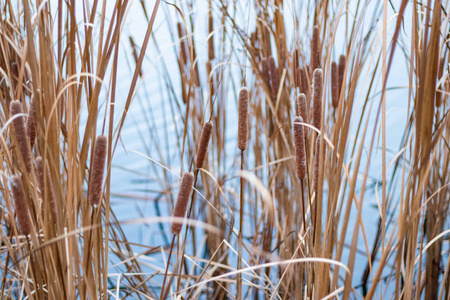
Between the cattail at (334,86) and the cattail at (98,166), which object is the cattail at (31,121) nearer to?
the cattail at (98,166)

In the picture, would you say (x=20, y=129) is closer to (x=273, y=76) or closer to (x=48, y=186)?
(x=48, y=186)

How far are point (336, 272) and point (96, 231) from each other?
12.1 inches

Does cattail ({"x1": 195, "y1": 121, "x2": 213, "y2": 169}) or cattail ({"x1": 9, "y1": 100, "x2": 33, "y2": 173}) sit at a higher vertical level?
cattail ({"x1": 9, "y1": 100, "x2": 33, "y2": 173})

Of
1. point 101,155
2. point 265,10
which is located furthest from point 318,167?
point 265,10

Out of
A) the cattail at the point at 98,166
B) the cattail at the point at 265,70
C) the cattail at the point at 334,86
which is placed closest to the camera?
the cattail at the point at 98,166

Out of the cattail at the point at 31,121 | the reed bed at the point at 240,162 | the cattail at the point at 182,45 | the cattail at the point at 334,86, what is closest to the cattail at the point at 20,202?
the reed bed at the point at 240,162

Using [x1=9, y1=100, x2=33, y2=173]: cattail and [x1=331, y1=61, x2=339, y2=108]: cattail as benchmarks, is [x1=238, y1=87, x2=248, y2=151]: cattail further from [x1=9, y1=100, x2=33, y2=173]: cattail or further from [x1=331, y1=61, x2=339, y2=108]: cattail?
[x1=331, y1=61, x2=339, y2=108]: cattail

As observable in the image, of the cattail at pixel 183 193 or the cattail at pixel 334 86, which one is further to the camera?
the cattail at pixel 334 86

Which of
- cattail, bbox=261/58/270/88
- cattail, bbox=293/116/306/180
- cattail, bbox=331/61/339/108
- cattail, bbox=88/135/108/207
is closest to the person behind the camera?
cattail, bbox=88/135/108/207

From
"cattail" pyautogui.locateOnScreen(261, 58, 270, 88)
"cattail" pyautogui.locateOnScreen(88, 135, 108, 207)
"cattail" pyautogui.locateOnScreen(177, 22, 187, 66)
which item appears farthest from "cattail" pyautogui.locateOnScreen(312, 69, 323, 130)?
"cattail" pyautogui.locateOnScreen(177, 22, 187, 66)

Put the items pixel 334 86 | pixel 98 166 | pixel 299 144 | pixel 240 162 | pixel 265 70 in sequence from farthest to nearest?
pixel 240 162, pixel 265 70, pixel 334 86, pixel 299 144, pixel 98 166

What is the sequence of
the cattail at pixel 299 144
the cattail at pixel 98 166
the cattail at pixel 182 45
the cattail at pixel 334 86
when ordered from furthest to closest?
the cattail at pixel 182 45, the cattail at pixel 334 86, the cattail at pixel 299 144, the cattail at pixel 98 166

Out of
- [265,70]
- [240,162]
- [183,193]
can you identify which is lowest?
[240,162]

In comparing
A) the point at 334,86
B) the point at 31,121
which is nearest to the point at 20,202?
the point at 31,121
